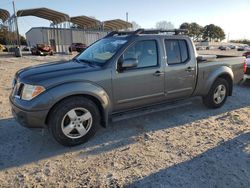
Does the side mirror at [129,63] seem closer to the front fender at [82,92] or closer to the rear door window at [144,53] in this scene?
the rear door window at [144,53]

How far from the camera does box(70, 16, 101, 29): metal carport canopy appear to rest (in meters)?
36.8

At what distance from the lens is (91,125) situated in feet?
14.1

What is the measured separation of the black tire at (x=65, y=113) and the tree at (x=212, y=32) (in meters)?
97.9

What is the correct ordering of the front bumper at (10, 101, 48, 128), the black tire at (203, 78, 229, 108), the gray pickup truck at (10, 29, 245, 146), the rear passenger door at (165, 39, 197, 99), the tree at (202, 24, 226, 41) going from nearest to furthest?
1. the front bumper at (10, 101, 48, 128)
2. the gray pickup truck at (10, 29, 245, 146)
3. the rear passenger door at (165, 39, 197, 99)
4. the black tire at (203, 78, 229, 108)
5. the tree at (202, 24, 226, 41)

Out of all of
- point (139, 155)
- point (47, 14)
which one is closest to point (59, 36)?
point (47, 14)

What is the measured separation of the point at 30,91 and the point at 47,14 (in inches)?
1257

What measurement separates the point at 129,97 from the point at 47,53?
25.5 metres

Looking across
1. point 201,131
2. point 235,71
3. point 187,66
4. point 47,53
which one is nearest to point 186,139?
point 201,131

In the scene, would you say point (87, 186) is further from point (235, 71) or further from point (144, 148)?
point (235, 71)

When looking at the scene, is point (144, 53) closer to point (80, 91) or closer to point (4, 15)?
point (80, 91)

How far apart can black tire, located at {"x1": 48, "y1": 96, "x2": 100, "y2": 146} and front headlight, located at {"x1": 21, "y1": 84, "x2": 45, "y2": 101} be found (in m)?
0.36

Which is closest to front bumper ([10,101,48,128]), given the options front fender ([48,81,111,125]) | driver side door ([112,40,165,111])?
front fender ([48,81,111,125])

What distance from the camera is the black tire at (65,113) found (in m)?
3.97

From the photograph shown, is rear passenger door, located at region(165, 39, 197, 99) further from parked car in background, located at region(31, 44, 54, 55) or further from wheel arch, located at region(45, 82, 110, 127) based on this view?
parked car in background, located at region(31, 44, 54, 55)
